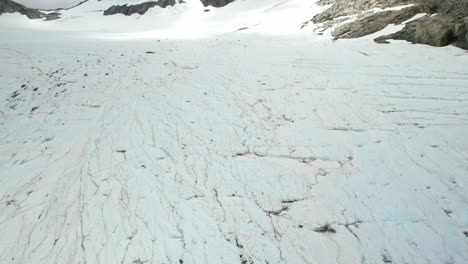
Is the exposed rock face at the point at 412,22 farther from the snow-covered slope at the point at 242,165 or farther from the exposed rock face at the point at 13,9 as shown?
the exposed rock face at the point at 13,9

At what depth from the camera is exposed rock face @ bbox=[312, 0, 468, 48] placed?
1655 centimetres

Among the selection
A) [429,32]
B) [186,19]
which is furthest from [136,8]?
[429,32]

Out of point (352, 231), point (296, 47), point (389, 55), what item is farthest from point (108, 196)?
point (296, 47)

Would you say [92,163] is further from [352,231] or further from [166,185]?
[352,231]

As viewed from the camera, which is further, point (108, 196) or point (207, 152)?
point (207, 152)

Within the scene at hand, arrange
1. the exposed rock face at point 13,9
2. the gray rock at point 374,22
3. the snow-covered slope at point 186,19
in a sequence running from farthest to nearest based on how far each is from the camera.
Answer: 1. the exposed rock face at point 13,9
2. the snow-covered slope at point 186,19
3. the gray rock at point 374,22

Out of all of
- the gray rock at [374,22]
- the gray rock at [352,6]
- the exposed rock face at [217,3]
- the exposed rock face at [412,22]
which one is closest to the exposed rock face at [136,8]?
the exposed rock face at [217,3]

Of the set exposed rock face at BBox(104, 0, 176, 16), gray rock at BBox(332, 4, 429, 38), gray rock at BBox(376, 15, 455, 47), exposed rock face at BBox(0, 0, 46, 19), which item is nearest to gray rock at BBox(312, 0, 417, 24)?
gray rock at BBox(332, 4, 429, 38)

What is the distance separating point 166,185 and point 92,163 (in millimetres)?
2637

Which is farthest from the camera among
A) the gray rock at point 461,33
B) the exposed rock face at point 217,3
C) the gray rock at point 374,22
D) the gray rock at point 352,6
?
the exposed rock face at point 217,3

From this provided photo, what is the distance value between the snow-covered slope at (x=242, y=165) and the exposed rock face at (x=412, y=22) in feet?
5.17

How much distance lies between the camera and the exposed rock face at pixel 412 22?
1655 cm

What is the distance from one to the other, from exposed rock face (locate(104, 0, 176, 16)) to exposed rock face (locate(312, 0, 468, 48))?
56.4 m

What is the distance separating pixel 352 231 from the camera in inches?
240
